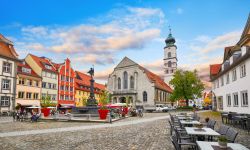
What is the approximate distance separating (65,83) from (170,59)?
160ft

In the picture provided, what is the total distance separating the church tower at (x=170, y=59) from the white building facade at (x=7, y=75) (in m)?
63.2

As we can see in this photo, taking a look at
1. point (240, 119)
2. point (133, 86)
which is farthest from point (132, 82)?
point (240, 119)

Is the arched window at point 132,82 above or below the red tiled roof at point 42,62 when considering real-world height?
below

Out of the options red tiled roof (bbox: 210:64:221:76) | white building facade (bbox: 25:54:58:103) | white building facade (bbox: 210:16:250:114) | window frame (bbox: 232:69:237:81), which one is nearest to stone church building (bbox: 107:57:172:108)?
white building facade (bbox: 25:54:58:103)

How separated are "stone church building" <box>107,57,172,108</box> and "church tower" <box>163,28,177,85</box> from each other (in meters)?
19.5

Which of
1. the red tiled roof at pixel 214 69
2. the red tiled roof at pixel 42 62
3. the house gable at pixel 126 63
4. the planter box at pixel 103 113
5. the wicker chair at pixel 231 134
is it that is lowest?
the planter box at pixel 103 113

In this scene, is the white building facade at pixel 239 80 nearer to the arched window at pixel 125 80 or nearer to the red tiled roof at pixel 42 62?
the arched window at pixel 125 80

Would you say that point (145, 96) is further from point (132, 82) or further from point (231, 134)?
point (231, 134)

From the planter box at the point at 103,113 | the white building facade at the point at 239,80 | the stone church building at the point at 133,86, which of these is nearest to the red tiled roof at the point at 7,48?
the planter box at the point at 103,113

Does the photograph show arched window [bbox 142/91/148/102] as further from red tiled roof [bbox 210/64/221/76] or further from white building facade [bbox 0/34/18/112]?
white building facade [bbox 0/34/18/112]

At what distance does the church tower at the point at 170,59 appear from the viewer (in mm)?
90750

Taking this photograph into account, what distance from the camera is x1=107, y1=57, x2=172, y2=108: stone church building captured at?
2542 inches

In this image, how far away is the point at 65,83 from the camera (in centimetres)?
6103

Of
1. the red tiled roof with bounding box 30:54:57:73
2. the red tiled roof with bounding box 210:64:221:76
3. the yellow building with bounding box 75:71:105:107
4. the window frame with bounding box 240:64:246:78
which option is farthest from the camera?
the yellow building with bounding box 75:71:105:107
